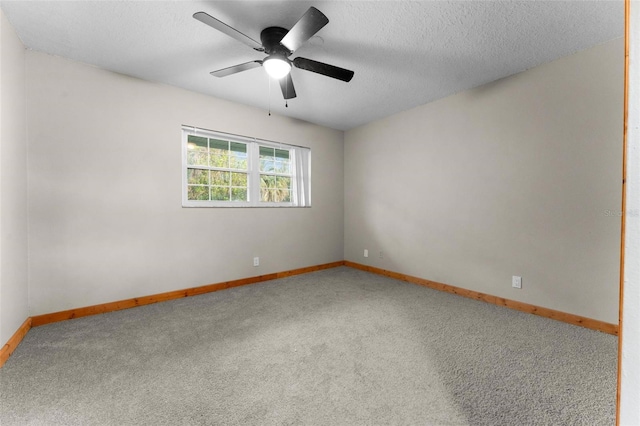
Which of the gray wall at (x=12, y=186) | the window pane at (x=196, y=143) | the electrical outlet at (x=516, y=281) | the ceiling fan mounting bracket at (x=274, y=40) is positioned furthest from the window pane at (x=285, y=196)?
→ the electrical outlet at (x=516, y=281)

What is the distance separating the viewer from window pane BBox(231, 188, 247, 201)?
3635 mm

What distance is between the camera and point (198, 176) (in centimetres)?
333

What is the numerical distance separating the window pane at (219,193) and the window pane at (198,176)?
13 cm

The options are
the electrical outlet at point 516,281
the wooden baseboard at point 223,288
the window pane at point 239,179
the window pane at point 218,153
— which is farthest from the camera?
the window pane at point 239,179

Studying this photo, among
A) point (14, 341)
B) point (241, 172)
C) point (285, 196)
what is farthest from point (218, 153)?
point (14, 341)

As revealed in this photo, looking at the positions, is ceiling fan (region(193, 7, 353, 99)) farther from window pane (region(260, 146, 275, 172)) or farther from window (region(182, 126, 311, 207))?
window pane (region(260, 146, 275, 172))

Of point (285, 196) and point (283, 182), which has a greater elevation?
point (283, 182)

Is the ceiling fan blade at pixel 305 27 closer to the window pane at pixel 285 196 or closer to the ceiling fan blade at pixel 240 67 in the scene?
the ceiling fan blade at pixel 240 67

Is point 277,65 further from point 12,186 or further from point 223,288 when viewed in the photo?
point 223,288

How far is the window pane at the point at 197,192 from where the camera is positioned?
3266mm

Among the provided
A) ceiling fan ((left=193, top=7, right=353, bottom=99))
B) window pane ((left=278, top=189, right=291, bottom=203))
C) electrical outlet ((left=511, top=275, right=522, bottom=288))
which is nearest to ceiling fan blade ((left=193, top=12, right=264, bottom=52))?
ceiling fan ((left=193, top=7, right=353, bottom=99))

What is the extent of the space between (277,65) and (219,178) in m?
1.92

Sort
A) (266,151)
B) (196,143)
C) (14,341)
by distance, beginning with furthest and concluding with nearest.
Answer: (266,151), (196,143), (14,341)

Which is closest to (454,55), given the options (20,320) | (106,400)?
(106,400)
